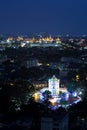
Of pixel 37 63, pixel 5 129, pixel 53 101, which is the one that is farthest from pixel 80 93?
pixel 37 63

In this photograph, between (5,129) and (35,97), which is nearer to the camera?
(5,129)

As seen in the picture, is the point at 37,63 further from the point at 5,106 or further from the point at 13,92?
the point at 5,106

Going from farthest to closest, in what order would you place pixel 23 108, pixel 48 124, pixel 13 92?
pixel 13 92 < pixel 23 108 < pixel 48 124

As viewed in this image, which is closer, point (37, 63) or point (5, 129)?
point (5, 129)

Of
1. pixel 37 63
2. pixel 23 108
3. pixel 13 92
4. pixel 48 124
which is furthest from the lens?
pixel 37 63

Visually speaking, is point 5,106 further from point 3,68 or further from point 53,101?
point 3,68

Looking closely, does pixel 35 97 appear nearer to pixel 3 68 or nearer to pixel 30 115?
pixel 30 115

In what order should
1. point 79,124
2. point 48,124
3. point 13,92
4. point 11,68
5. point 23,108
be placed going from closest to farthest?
point 48,124 → point 79,124 → point 23,108 → point 13,92 → point 11,68

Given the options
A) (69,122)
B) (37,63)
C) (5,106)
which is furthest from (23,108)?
(37,63)

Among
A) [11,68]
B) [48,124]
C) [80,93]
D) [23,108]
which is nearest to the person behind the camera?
[48,124]
